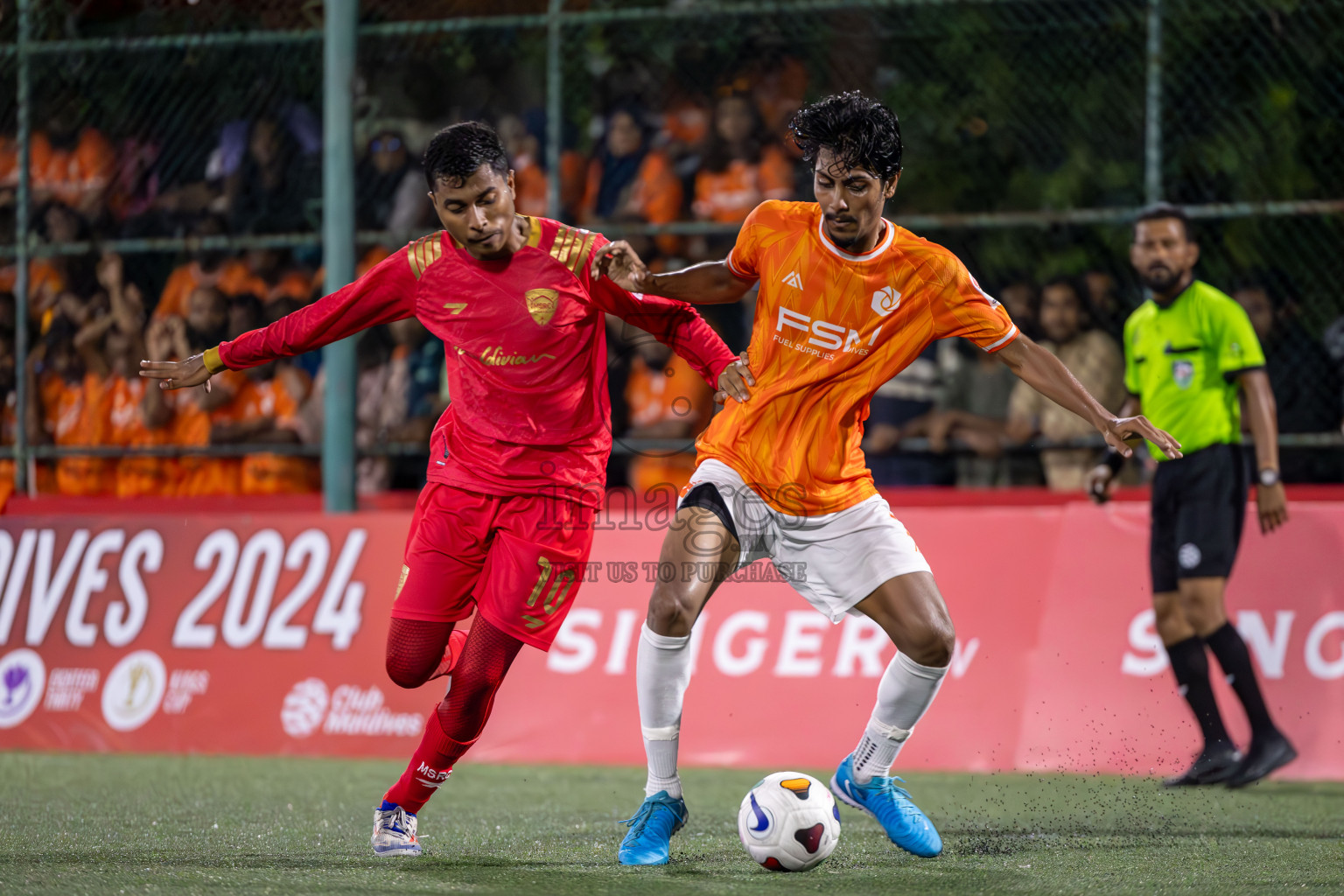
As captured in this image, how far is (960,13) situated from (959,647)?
3.47 m

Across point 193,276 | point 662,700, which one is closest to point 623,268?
point 662,700

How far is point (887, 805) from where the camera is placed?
4.82m

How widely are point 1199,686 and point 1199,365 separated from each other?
1.47 meters

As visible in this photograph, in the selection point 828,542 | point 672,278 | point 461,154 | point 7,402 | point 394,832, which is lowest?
point 394,832

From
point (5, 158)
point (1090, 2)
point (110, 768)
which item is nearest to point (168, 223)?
point (5, 158)

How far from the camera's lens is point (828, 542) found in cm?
477

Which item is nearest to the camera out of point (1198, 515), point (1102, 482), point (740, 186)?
point (1198, 515)

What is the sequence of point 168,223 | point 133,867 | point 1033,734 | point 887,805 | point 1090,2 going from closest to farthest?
point 133,867 < point 887,805 < point 1033,734 < point 1090,2 < point 168,223

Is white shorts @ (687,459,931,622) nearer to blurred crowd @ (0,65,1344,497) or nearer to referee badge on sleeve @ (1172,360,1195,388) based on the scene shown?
referee badge on sleeve @ (1172,360,1195,388)

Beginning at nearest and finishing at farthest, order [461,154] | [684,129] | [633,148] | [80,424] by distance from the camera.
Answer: [461,154] < [684,129] < [633,148] < [80,424]

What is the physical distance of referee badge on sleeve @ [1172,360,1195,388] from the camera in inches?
279

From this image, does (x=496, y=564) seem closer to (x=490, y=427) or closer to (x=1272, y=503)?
(x=490, y=427)

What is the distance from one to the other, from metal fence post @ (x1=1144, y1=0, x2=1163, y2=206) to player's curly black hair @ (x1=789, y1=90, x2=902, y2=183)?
355 centimetres

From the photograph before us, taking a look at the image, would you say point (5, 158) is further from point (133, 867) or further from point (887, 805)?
point (887, 805)
